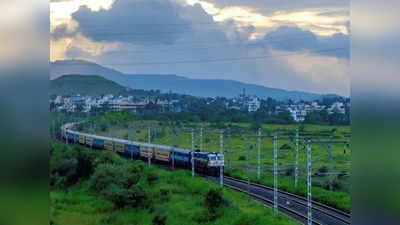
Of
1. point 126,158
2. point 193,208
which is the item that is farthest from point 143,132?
point 193,208

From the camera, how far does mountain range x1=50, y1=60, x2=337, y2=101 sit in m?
5.57

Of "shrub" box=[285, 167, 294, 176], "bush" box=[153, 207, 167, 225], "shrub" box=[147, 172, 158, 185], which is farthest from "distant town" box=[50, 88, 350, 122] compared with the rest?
"bush" box=[153, 207, 167, 225]

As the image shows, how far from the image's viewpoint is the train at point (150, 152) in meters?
6.59

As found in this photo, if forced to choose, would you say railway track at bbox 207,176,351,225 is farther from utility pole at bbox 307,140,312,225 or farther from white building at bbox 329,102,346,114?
white building at bbox 329,102,346,114

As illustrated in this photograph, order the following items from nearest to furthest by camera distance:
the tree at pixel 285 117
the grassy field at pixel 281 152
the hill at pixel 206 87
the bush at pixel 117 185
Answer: the grassy field at pixel 281 152 → the hill at pixel 206 87 → the tree at pixel 285 117 → the bush at pixel 117 185

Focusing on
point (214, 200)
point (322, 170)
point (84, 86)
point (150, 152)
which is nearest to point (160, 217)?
point (214, 200)

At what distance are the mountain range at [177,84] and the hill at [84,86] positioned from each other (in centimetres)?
9

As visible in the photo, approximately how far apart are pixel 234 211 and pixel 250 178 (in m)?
0.50

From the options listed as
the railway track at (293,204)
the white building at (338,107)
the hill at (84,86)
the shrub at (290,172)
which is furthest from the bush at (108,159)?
the white building at (338,107)

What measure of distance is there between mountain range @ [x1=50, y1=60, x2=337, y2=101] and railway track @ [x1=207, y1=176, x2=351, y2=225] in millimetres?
1049

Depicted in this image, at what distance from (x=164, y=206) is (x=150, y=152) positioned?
3.80ft

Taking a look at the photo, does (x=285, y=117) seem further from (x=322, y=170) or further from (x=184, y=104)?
(x=184, y=104)

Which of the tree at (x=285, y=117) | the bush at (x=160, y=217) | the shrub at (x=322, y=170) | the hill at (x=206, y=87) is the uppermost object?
the hill at (x=206, y=87)

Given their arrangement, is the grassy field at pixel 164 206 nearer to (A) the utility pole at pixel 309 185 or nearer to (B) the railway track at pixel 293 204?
(B) the railway track at pixel 293 204
